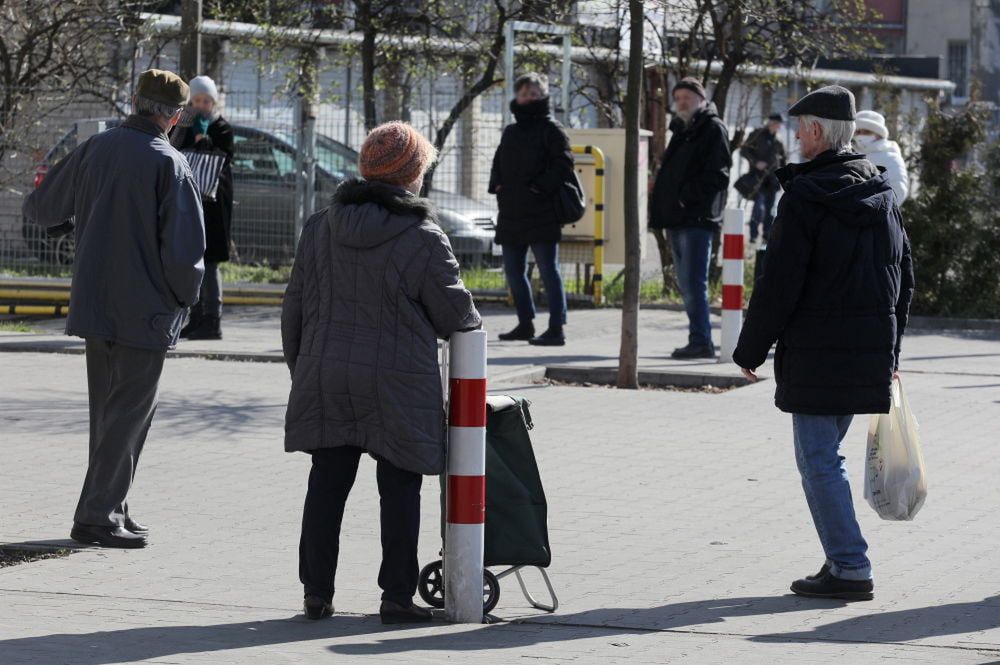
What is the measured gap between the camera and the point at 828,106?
6195 mm

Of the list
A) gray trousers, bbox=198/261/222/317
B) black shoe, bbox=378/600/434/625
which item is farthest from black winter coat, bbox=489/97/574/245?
black shoe, bbox=378/600/434/625

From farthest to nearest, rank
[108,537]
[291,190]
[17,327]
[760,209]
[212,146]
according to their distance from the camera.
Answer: [760,209] < [291,190] < [17,327] < [212,146] < [108,537]

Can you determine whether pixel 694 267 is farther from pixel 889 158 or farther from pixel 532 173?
pixel 889 158

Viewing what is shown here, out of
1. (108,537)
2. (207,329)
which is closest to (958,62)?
(207,329)

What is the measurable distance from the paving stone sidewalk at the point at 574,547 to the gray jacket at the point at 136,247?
85 cm

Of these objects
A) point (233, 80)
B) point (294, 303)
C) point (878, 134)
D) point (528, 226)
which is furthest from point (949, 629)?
point (233, 80)

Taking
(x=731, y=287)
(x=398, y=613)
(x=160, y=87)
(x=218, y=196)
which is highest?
(x=160, y=87)

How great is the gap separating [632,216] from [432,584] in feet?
→ 19.4

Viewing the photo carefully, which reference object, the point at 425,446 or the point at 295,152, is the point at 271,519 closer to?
the point at 425,446

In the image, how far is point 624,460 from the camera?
29.2ft

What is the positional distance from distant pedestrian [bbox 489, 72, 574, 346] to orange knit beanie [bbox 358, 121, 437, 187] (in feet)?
24.0

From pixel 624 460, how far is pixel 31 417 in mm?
3312

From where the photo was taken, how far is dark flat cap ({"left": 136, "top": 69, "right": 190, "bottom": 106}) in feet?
Result: 22.9

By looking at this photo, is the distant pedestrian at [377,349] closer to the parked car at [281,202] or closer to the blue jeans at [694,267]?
the blue jeans at [694,267]
